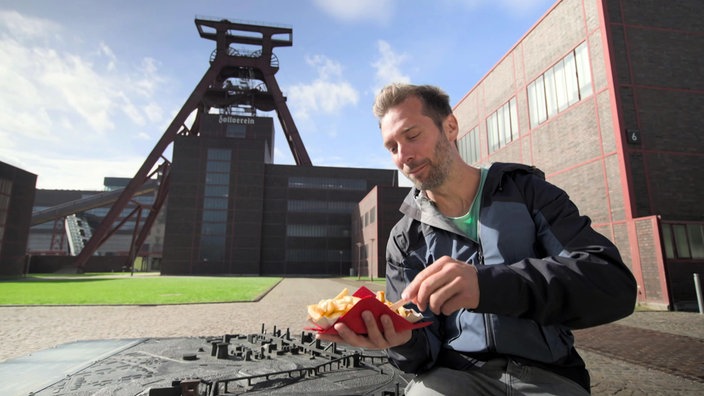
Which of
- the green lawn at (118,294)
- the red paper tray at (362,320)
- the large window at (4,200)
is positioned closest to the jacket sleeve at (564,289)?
the red paper tray at (362,320)

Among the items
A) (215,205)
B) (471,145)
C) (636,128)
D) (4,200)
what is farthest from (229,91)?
(636,128)

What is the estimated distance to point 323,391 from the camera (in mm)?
3154

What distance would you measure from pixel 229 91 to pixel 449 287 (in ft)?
208

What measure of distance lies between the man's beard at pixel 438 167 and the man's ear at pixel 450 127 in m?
0.09

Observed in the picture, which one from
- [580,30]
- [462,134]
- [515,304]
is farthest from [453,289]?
[462,134]

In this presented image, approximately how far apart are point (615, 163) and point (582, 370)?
15.8 metres

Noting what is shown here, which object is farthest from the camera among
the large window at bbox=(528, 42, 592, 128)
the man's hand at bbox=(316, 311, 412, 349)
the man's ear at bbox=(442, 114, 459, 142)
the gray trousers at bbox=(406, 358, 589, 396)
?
the large window at bbox=(528, 42, 592, 128)

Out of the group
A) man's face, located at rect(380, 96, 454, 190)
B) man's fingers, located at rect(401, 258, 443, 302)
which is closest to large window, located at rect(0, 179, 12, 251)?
man's face, located at rect(380, 96, 454, 190)

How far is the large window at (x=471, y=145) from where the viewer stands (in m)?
25.7

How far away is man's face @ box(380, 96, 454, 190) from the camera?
172 centimetres

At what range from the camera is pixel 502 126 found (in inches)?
883

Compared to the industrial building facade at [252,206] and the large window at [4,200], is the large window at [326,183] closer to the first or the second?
the industrial building facade at [252,206]

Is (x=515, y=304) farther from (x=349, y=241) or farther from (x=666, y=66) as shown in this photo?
(x=349, y=241)

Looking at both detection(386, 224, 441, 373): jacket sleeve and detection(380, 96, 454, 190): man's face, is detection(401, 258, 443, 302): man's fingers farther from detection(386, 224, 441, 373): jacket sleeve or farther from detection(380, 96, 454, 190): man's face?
detection(380, 96, 454, 190): man's face
